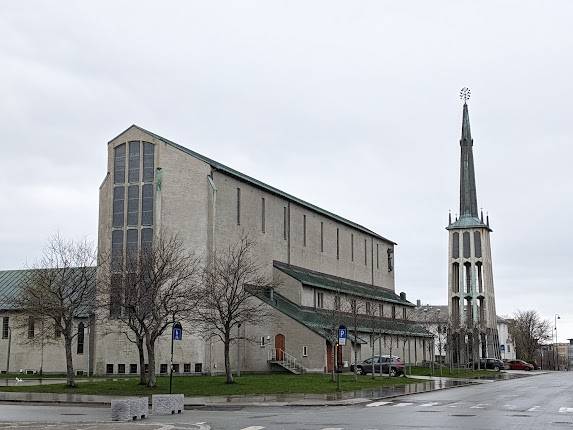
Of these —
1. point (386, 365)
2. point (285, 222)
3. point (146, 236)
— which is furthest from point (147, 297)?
point (285, 222)

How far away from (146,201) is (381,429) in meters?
45.8

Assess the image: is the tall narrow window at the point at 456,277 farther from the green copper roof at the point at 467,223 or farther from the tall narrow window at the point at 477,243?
the green copper roof at the point at 467,223

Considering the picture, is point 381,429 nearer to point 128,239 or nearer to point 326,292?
point 128,239

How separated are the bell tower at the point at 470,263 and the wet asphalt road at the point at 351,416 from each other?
75.4 m

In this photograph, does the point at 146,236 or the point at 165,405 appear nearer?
the point at 165,405

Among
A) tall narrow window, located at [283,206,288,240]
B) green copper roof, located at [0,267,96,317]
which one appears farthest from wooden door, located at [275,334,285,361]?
green copper roof, located at [0,267,96,317]

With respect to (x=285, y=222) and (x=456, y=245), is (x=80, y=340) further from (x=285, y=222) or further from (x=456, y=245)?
(x=456, y=245)

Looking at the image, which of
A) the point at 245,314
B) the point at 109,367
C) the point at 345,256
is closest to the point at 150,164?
Answer: the point at 109,367

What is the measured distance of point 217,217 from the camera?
61562 mm

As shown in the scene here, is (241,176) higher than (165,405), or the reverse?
Answer: (241,176)

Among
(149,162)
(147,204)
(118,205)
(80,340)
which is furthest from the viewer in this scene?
(80,340)

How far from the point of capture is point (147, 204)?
64.0m

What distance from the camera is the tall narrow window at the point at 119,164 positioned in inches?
2571

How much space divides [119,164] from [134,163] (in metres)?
1.48
